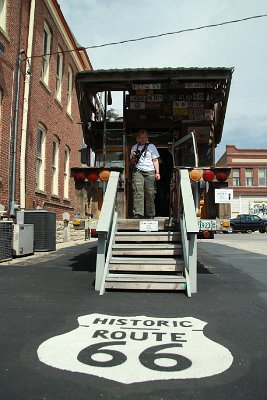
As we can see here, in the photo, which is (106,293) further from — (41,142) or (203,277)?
(41,142)

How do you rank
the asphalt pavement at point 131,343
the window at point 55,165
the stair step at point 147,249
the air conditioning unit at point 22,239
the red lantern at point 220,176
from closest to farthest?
the asphalt pavement at point 131,343 → the stair step at point 147,249 → the red lantern at point 220,176 → the air conditioning unit at point 22,239 → the window at point 55,165

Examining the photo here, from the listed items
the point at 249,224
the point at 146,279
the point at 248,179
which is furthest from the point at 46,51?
the point at 248,179

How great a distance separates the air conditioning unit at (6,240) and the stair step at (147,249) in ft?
10.5

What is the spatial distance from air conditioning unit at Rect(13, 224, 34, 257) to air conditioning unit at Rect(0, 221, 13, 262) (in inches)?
7.4

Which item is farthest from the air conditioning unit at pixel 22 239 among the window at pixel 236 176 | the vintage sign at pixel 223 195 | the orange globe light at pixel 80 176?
the window at pixel 236 176

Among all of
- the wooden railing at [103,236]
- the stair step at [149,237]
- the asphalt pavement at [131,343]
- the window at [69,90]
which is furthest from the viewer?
the window at [69,90]

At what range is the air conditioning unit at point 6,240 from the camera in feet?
26.4

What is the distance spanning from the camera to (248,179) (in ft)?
159

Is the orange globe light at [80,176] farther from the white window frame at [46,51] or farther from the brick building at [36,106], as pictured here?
the white window frame at [46,51]

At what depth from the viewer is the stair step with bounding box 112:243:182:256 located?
5691 millimetres

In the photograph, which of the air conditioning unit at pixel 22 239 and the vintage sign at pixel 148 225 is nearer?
the vintage sign at pixel 148 225

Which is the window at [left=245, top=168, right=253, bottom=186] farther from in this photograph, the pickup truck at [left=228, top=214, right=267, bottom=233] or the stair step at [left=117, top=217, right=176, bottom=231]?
the stair step at [left=117, top=217, right=176, bottom=231]

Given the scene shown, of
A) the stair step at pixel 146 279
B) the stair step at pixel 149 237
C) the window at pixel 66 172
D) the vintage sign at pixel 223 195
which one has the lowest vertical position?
the stair step at pixel 146 279

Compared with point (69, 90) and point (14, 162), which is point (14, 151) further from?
point (69, 90)
